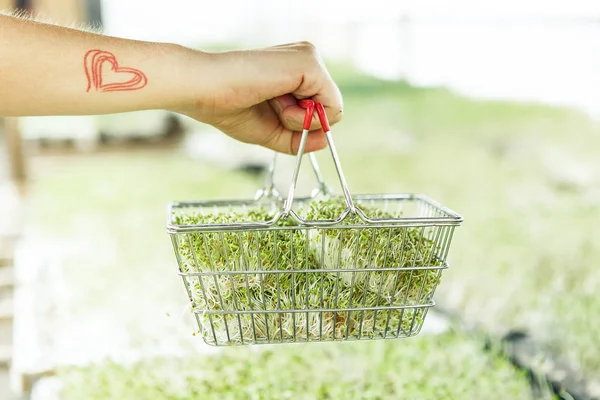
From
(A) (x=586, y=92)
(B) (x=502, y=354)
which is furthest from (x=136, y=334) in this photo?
(A) (x=586, y=92)

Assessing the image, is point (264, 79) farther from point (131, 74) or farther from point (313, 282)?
point (313, 282)

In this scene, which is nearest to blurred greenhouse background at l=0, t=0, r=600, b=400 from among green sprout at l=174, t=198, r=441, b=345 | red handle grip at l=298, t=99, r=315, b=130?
green sprout at l=174, t=198, r=441, b=345

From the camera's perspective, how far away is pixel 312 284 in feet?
4.18

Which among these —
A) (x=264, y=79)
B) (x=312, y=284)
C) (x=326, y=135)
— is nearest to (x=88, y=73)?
(x=264, y=79)

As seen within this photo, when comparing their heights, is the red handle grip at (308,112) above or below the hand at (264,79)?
below

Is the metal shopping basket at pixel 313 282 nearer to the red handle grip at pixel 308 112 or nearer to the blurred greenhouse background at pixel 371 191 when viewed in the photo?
the red handle grip at pixel 308 112

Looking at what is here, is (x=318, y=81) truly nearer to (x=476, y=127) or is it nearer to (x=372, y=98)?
(x=476, y=127)

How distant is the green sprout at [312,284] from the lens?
1.20 metres

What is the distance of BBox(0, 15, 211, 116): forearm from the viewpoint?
1.18m

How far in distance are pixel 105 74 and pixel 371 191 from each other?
377 cm

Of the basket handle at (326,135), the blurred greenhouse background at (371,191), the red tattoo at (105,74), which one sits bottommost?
the blurred greenhouse background at (371,191)

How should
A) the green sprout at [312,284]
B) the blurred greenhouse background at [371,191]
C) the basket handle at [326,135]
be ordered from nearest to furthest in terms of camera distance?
the basket handle at [326,135]
the green sprout at [312,284]
the blurred greenhouse background at [371,191]

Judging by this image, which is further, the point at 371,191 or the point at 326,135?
the point at 371,191

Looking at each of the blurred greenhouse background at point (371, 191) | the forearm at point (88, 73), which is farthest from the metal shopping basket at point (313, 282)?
the blurred greenhouse background at point (371, 191)
